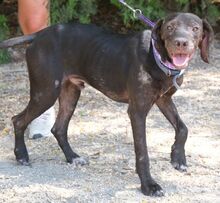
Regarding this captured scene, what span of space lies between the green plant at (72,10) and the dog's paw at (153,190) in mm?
4360

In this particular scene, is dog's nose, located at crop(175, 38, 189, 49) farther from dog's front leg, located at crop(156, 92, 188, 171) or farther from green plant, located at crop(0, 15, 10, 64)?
green plant, located at crop(0, 15, 10, 64)

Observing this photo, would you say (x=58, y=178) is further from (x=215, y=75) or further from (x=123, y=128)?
(x=215, y=75)

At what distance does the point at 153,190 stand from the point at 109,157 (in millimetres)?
831

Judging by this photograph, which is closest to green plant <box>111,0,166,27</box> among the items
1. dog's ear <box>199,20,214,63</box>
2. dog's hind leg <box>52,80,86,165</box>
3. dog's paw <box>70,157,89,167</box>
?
dog's hind leg <box>52,80,86,165</box>

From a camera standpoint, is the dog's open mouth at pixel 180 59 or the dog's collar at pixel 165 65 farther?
the dog's collar at pixel 165 65

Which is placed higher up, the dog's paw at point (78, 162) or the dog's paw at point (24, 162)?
the dog's paw at point (78, 162)

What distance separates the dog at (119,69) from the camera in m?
4.30

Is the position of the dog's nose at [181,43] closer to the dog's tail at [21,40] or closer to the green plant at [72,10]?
the dog's tail at [21,40]

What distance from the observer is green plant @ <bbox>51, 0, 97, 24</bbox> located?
847 cm

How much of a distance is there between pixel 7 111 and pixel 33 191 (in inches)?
80.4

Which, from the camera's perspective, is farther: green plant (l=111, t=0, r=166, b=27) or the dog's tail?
green plant (l=111, t=0, r=166, b=27)

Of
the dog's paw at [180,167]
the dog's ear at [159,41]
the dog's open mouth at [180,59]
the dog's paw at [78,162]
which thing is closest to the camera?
the dog's open mouth at [180,59]

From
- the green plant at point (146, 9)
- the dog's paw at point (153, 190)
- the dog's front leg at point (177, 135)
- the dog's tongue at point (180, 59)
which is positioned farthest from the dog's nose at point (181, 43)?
the green plant at point (146, 9)

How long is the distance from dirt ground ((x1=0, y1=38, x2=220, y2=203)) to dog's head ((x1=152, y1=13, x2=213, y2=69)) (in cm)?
96
